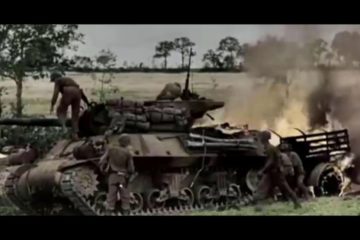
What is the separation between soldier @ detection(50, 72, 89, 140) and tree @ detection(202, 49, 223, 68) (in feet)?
5.21

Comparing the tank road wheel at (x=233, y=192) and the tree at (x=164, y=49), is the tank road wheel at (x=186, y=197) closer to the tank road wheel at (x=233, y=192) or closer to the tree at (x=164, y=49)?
the tank road wheel at (x=233, y=192)

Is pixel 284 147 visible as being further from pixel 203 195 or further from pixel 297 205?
pixel 203 195

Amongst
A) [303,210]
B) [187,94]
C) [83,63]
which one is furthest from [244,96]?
[83,63]

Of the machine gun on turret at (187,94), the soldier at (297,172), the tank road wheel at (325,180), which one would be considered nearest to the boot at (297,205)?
the soldier at (297,172)

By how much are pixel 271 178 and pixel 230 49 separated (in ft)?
5.60

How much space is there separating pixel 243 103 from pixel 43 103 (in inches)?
99.2

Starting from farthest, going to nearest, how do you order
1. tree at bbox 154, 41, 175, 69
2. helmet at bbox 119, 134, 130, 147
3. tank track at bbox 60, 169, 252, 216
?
1. tree at bbox 154, 41, 175, 69
2. helmet at bbox 119, 134, 130, 147
3. tank track at bbox 60, 169, 252, 216

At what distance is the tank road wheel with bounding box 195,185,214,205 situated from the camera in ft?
44.8

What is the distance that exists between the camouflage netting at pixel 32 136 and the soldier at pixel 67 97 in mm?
178

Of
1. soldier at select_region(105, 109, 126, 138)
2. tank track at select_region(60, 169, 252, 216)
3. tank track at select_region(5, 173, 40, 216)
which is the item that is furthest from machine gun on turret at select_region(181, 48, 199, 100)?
tank track at select_region(5, 173, 40, 216)

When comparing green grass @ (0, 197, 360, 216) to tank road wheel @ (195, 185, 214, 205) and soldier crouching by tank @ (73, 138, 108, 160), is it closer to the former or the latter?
tank road wheel @ (195, 185, 214, 205)

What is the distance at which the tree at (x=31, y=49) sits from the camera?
1383cm
